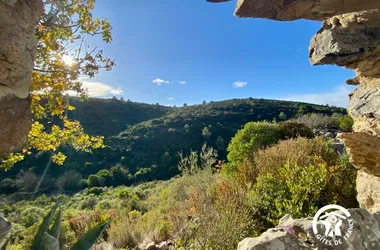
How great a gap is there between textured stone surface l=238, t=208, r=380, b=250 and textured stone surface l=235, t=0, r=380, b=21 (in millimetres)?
2213

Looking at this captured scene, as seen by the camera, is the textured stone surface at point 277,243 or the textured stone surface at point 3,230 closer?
the textured stone surface at point 3,230

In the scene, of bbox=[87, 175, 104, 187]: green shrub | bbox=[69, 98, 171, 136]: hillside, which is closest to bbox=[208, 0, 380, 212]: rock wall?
bbox=[87, 175, 104, 187]: green shrub

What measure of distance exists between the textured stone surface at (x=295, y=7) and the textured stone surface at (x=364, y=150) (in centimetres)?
156

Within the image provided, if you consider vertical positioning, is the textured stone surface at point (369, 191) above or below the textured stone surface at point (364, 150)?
below

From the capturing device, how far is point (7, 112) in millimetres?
1151

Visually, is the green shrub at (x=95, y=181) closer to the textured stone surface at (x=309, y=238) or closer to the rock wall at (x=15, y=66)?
the textured stone surface at (x=309, y=238)

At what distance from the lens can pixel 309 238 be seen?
7.25 ft

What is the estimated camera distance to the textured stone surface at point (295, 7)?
8.05 ft

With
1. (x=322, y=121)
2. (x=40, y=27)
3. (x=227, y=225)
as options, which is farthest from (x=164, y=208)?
(x=322, y=121)

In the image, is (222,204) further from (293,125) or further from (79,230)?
(293,125)

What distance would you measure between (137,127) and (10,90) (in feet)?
110

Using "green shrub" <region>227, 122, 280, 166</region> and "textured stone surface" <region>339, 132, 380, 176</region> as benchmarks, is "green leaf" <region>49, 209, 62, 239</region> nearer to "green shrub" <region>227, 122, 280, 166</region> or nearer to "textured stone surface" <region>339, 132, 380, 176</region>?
"textured stone surface" <region>339, 132, 380, 176</region>

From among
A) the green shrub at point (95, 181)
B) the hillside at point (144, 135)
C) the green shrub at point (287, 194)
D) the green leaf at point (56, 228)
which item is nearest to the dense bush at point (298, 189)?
the green shrub at point (287, 194)

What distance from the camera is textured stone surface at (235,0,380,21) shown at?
245 centimetres
